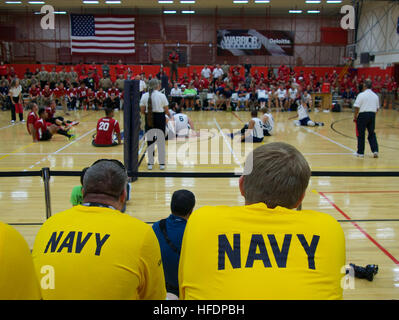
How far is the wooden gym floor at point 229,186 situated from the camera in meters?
4.86

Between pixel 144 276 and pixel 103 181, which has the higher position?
pixel 103 181

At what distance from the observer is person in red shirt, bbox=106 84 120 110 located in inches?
877

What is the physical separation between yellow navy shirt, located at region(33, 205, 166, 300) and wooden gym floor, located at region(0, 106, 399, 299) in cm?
276

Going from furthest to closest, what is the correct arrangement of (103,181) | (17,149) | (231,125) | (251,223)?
(231,125), (17,149), (103,181), (251,223)

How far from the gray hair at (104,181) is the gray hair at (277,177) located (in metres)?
0.78

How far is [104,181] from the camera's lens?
6.74ft

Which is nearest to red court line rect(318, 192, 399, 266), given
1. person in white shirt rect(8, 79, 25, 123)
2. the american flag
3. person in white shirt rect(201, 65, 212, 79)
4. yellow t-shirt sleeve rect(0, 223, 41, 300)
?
yellow t-shirt sleeve rect(0, 223, 41, 300)

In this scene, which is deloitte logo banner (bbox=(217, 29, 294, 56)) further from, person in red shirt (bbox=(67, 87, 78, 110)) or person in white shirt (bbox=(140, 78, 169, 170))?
person in white shirt (bbox=(140, 78, 169, 170))

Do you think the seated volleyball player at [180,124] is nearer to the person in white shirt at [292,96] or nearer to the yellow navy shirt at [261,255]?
the yellow navy shirt at [261,255]

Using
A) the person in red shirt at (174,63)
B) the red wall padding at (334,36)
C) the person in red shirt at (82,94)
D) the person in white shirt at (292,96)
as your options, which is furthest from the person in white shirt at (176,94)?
the red wall padding at (334,36)

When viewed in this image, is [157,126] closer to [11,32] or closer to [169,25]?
[169,25]

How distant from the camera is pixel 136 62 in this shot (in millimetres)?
29875
